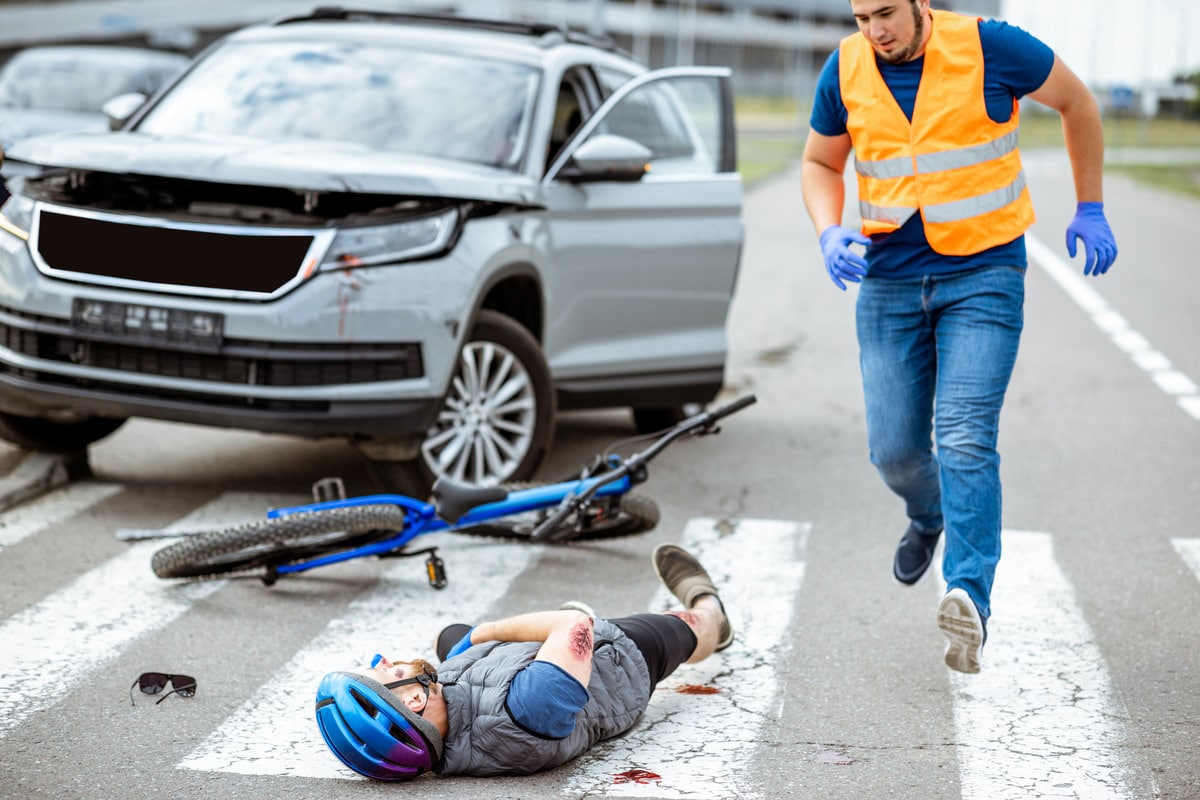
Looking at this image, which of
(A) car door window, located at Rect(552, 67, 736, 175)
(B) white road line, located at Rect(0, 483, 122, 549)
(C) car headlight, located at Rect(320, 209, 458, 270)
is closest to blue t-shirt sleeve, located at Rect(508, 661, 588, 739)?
(C) car headlight, located at Rect(320, 209, 458, 270)

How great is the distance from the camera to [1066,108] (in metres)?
5.17

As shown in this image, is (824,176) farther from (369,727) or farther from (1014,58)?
(369,727)

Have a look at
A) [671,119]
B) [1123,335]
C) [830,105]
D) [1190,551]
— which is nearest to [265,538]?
[830,105]

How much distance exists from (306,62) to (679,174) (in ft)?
6.16

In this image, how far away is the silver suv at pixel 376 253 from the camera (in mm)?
6758

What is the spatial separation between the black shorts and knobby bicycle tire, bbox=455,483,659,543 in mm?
1400

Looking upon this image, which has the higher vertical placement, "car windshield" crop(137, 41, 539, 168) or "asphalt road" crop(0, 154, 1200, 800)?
"car windshield" crop(137, 41, 539, 168)

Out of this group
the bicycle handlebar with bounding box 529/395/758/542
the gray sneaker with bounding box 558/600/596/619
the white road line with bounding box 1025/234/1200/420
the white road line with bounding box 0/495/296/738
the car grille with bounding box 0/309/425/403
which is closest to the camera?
the gray sneaker with bounding box 558/600/596/619

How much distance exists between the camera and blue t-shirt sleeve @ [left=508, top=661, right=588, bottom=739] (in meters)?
4.41

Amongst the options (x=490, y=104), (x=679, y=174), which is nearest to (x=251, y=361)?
(x=490, y=104)

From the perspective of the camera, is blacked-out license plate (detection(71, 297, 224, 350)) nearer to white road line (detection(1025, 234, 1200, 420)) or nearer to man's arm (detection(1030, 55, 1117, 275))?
man's arm (detection(1030, 55, 1117, 275))

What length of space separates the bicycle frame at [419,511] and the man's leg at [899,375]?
1322 millimetres

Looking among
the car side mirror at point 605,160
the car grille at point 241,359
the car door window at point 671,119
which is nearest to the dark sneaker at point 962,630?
the car grille at point 241,359

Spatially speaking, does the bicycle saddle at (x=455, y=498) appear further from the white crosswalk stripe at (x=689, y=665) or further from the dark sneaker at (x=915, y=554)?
the dark sneaker at (x=915, y=554)
